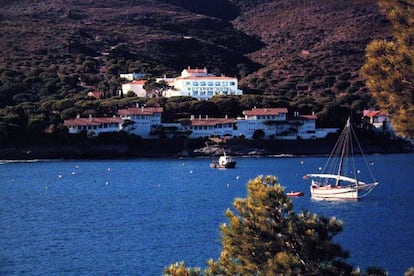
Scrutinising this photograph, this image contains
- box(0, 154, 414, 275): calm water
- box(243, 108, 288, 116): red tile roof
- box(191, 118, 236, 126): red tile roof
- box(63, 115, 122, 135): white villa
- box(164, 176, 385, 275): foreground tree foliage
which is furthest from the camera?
box(243, 108, 288, 116): red tile roof

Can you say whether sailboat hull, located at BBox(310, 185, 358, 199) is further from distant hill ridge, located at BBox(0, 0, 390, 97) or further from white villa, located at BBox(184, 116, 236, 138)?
distant hill ridge, located at BBox(0, 0, 390, 97)

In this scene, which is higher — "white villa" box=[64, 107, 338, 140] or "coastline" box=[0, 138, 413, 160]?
"white villa" box=[64, 107, 338, 140]

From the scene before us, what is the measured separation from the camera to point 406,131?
33.9 feet

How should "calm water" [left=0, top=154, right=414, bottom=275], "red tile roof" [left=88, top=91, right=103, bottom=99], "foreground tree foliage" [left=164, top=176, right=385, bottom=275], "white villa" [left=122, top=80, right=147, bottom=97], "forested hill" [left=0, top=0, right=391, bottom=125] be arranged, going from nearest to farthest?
"foreground tree foliage" [left=164, top=176, right=385, bottom=275]
"calm water" [left=0, top=154, right=414, bottom=275]
"red tile roof" [left=88, top=91, right=103, bottom=99]
"white villa" [left=122, top=80, right=147, bottom=97]
"forested hill" [left=0, top=0, right=391, bottom=125]

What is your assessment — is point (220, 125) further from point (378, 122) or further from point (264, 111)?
point (378, 122)

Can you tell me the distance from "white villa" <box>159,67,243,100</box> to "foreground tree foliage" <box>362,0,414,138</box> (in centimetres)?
8548

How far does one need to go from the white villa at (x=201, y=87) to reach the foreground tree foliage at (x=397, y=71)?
8548cm

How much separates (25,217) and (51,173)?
26.0 m

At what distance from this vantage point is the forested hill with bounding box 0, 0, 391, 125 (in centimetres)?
10481

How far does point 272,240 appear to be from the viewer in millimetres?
12547

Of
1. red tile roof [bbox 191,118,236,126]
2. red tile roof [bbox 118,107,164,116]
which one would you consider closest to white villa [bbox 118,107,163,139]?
red tile roof [bbox 118,107,164,116]

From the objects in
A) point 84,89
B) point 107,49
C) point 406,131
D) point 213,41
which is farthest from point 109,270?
point 213,41

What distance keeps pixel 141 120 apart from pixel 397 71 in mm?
73737

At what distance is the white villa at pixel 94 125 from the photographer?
263 ft
